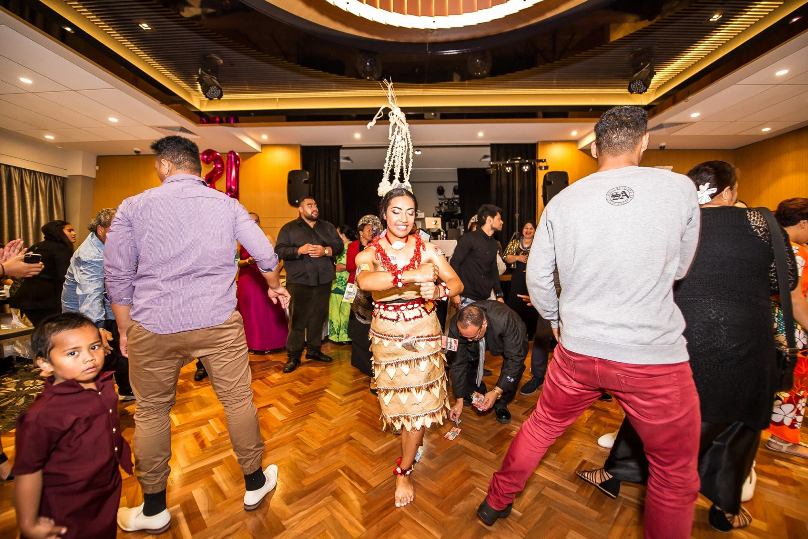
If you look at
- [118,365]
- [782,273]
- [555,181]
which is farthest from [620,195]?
[555,181]

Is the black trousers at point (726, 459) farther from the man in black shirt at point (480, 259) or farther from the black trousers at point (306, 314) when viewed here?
the black trousers at point (306, 314)

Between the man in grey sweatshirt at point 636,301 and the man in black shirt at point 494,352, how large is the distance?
1.10 metres

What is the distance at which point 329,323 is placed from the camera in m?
4.52

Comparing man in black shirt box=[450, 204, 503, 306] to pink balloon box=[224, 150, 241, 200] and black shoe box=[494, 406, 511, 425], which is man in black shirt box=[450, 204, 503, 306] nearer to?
black shoe box=[494, 406, 511, 425]

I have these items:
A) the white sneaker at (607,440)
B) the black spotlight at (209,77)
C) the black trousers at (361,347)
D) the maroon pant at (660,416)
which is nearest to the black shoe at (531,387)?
the white sneaker at (607,440)

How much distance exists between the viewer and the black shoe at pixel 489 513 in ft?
5.19

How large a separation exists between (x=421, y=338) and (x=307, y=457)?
1.22 m

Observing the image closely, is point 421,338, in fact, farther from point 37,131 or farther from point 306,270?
point 37,131

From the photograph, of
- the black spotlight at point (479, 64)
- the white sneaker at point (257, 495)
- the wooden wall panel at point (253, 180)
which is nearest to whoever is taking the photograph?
the white sneaker at point (257, 495)

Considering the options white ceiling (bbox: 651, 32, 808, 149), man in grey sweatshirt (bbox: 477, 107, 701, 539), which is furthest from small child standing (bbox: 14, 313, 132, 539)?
white ceiling (bbox: 651, 32, 808, 149)

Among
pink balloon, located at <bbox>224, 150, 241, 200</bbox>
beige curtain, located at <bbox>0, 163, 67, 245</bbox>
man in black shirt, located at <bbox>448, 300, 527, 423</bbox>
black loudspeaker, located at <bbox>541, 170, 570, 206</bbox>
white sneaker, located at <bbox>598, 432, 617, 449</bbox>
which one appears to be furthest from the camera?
beige curtain, located at <bbox>0, 163, 67, 245</bbox>

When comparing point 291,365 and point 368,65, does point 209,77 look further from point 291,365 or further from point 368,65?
point 291,365

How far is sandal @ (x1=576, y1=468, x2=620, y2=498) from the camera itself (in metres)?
1.78

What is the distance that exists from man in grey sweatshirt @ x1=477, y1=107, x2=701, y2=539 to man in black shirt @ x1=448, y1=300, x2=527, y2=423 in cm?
110
